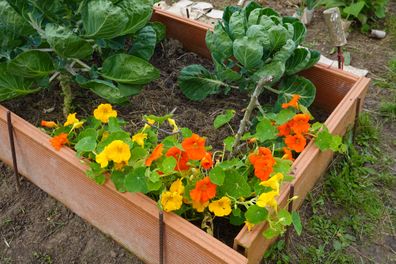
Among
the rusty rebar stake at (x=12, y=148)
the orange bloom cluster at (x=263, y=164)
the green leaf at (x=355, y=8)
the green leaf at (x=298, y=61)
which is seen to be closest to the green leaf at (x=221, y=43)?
the green leaf at (x=298, y=61)

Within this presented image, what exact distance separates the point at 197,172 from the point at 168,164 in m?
0.13

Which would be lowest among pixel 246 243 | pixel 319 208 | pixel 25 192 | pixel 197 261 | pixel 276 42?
pixel 25 192

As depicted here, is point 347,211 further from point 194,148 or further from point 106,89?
point 106,89

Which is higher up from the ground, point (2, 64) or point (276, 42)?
point (276, 42)

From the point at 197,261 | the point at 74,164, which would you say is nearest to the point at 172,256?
the point at 197,261

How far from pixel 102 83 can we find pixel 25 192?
674 millimetres

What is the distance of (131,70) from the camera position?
2.17m

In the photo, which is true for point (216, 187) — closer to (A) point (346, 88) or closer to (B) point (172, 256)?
(B) point (172, 256)

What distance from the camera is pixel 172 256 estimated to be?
1.79m

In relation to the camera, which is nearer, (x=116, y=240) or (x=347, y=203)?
(x=116, y=240)

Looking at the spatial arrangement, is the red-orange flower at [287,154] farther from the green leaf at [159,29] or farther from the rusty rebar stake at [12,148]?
the rusty rebar stake at [12,148]

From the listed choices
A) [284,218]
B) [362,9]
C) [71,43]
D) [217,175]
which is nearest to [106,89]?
[71,43]

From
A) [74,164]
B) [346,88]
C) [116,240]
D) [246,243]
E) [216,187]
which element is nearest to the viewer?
[246,243]

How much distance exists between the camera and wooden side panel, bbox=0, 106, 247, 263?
1.64 m
